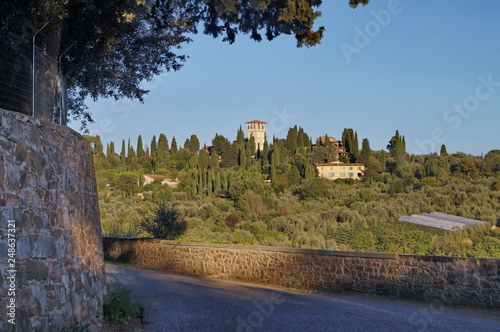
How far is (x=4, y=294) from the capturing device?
20.0 feet

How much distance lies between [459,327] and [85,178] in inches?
290

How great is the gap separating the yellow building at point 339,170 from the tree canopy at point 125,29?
216ft

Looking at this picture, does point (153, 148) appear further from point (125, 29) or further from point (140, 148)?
point (125, 29)

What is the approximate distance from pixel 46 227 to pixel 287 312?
5.57 meters

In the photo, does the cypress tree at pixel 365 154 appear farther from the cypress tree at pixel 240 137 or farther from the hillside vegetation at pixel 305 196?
the cypress tree at pixel 240 137

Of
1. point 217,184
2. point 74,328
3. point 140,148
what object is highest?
point 140,148

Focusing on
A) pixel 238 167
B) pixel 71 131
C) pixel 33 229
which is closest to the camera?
pixel 33 229

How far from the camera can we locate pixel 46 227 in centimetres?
743

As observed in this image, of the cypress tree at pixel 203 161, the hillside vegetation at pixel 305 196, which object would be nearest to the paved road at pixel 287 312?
the hillside vegetation at pixel 305 196

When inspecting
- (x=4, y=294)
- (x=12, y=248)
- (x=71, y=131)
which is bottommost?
(x=4, y=294)

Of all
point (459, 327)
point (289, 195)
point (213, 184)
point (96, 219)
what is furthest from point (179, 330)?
point (213, 184)

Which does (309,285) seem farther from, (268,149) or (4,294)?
(268,149)

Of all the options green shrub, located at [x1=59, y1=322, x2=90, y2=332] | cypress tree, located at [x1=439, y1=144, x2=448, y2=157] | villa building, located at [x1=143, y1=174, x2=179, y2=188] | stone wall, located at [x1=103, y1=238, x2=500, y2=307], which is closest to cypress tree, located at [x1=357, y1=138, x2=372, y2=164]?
cypress tree, located at [x1=439, y1=144, x2=448, y2=157]

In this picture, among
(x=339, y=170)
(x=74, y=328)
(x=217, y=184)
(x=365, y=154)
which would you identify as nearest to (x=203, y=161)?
(x=217, y=184)
